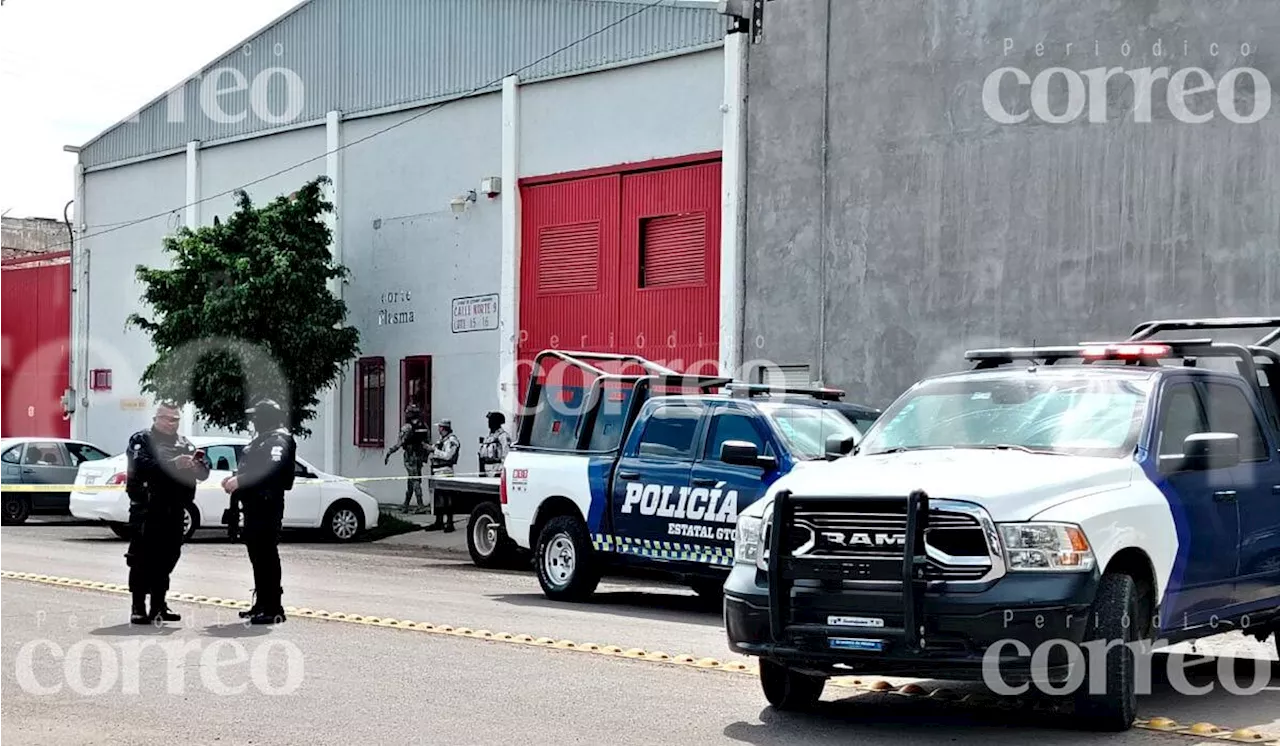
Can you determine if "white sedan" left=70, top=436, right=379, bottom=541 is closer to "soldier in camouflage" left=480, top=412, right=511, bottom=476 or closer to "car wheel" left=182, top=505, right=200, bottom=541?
"car wheel" left=182, top=505, right=200, bottom=541

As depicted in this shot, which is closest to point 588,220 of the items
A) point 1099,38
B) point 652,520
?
point 1099,38

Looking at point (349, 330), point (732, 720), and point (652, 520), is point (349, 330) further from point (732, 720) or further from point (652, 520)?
point (732, 720)

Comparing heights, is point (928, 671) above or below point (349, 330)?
below

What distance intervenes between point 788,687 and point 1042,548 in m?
1.75

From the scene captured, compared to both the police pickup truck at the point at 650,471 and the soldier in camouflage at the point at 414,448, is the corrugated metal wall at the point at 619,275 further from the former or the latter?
the police pickup truck at the point at 650,471

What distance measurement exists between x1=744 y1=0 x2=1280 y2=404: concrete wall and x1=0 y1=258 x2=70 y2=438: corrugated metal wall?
2187 cm

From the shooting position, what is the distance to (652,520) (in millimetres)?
15109

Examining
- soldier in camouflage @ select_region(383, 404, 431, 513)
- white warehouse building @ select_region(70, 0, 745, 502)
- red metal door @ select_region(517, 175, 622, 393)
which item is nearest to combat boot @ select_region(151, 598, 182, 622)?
white warehouse building @ select_region(70, 0, 745, 502)

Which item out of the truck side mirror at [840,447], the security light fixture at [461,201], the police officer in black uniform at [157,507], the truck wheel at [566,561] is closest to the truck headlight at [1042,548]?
the truck side mirror at [840,447]

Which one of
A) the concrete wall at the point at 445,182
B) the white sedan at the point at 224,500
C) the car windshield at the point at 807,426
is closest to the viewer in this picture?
the car windshield at the point at 807,426

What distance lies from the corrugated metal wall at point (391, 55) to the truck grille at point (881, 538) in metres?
18.6

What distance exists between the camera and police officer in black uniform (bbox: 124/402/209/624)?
523 inches

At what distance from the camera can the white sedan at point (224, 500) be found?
78.8 feet

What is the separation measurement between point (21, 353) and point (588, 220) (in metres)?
20.4
